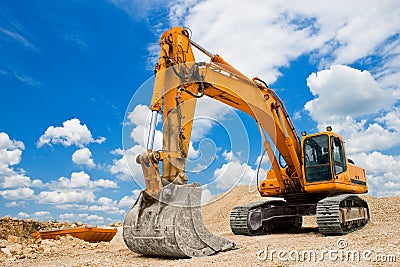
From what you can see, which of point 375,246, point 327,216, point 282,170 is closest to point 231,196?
point 282,170

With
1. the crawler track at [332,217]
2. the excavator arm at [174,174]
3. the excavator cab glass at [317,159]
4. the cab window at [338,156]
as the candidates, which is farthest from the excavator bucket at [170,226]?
the cab window at [338,156]

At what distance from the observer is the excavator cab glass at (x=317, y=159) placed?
9844 millimetres

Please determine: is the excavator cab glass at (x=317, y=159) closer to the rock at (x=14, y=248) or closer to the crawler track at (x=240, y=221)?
the crawler track at (x=240, y=221)

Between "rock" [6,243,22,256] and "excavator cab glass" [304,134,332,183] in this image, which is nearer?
"rock" [6,243,22,256]

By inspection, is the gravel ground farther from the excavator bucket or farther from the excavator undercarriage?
the excavator undercarriage

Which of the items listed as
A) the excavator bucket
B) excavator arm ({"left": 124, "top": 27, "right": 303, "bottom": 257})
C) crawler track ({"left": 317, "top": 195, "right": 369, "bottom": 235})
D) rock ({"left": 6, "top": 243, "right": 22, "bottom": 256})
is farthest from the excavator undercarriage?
rock ({"left": 6, "top": 243, "right": 22, "bottom": 256})

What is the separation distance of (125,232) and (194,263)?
153 cm

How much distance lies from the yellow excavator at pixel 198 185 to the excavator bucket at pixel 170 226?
1 centimetres

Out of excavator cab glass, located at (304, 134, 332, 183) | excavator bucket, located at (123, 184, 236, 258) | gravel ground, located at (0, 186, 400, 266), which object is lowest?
gravel ground, located at (0, 186, 400, 266)

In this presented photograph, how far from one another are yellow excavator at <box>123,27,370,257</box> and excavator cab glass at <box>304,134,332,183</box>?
24 millimetres

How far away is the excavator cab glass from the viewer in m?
9.84

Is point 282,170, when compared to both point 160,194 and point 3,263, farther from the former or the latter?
point 3,263

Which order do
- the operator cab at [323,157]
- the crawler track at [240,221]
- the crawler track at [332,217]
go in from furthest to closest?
the crawler track at [240,221] → the operator cab at [323,157] → the crawler track at [332,217]

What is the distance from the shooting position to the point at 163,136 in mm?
6566
